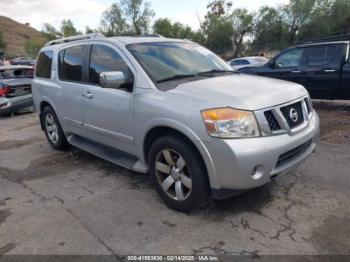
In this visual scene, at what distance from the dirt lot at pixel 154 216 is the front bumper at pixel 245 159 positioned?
479 mm

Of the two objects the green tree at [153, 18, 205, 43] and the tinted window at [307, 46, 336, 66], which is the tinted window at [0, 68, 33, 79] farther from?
the green tree at [153, 18, 205, 43]

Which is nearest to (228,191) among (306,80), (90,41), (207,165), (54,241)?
(207,165)

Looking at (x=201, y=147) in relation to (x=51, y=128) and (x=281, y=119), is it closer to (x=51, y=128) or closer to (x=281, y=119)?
(x=281, y=119)

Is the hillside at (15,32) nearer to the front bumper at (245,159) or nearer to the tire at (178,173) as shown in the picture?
the tire at (178,173)

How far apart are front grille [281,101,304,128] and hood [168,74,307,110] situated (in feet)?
0.24

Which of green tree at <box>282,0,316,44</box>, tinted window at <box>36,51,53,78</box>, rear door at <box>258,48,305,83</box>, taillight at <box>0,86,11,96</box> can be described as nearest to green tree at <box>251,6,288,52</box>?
green tree at <box>282,0,316,44</box>

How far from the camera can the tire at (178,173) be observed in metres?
3.26

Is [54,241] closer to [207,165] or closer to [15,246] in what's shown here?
[15,246]

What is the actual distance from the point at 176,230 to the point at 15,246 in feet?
4.85

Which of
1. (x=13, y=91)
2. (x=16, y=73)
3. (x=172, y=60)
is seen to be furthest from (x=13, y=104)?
(x=172, y=60)

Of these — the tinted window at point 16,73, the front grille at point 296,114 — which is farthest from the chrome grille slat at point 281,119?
the tinted window at point 16,73

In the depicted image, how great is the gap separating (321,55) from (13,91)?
8.42m

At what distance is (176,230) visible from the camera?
3.26m

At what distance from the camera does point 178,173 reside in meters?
3.49
